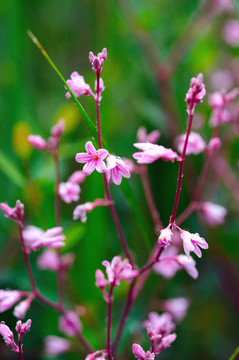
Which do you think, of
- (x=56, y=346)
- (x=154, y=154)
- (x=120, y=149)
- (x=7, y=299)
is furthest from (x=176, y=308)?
(x=120, y=149)

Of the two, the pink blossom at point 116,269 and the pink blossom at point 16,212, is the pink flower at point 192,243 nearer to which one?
the pink blossom at point 116,269

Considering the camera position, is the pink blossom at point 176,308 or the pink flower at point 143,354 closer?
the pink flower at point 143,354

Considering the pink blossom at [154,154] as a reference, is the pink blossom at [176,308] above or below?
below

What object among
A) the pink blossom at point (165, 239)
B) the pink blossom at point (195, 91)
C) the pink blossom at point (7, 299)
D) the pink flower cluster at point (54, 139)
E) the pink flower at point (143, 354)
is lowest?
the pink flower at point (143, 354)

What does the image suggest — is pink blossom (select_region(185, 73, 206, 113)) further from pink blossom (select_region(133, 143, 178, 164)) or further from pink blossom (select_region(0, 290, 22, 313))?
pink blossom (select_region(0, 290, 22, 313))

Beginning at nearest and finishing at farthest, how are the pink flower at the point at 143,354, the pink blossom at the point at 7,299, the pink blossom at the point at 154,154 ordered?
the pink flower at the point at 143,354 → the pink blossom at the point at 154,154 → the pink blossom at the point at 7,299

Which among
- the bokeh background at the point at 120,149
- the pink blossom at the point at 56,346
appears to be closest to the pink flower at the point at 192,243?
the bokeh background at the point at 120,149

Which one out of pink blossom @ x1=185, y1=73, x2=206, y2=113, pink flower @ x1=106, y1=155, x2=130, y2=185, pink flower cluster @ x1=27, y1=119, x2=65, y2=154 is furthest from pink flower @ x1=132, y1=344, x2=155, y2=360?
pink flower cluster @ x1=27, y1=119, x2=65, y2=154
